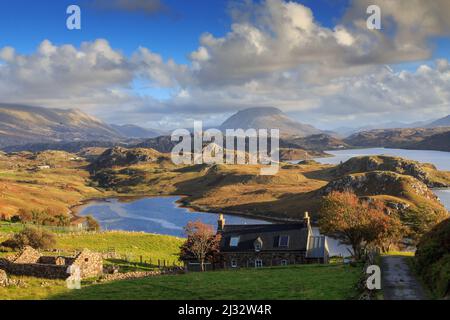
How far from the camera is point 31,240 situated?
74.1 metres

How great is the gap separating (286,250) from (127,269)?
22121mm

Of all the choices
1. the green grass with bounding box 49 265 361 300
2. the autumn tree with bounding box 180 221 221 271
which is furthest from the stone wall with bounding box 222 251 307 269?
the green grass with bounding box 49 265 361 300

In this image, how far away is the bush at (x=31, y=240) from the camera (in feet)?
237

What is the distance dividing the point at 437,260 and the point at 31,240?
58591 mm

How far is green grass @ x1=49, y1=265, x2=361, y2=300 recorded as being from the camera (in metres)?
34.1

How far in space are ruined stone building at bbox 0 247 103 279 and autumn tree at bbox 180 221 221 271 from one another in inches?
607

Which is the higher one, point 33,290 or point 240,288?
point 240,288

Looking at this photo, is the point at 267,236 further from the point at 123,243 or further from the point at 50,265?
the point at 50,265

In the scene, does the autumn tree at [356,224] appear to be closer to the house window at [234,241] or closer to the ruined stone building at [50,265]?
the house window at [234,241]

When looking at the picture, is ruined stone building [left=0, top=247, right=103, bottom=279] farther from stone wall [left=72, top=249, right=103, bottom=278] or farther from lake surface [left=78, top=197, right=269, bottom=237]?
lake surface [left=78, top=197, right=269, bottom=237]

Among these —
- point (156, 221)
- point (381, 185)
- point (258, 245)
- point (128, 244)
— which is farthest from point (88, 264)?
Result: point (381, 185)

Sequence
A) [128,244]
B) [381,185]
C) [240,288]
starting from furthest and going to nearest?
[381,185]
[128,244]
[240,288]
